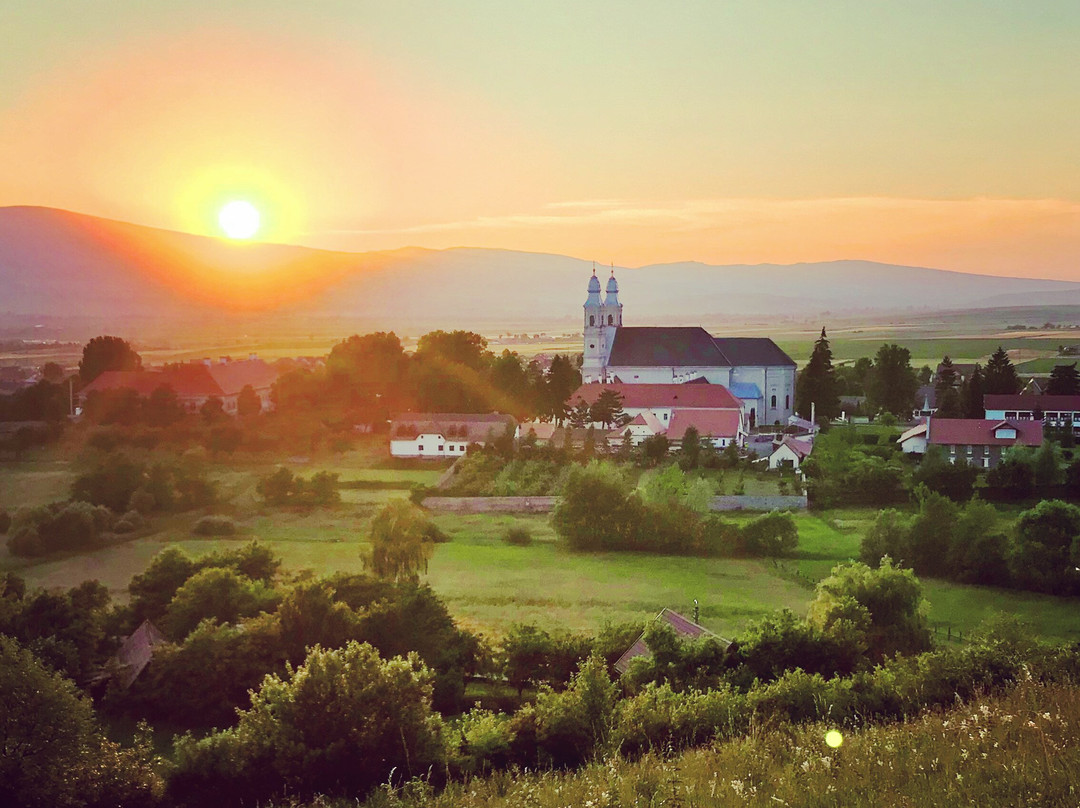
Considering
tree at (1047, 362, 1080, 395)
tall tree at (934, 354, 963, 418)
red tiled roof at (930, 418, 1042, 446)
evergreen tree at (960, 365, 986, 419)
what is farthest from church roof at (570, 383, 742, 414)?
tree at (1047, 362, 1080, 395)

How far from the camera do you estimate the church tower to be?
20.8 meters

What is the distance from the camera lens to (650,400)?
15422mm

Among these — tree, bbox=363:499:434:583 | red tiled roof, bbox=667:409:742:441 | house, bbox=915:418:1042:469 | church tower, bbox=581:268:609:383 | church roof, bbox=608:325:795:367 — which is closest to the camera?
tree, bbox=363:499:434:583

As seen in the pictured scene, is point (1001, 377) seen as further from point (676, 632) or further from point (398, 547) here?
point (398, 547)

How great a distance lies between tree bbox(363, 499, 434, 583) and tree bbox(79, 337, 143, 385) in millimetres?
5263

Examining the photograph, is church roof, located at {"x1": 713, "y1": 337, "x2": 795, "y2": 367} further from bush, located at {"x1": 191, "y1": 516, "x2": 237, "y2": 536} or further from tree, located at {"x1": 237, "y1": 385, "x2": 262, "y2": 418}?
bush, located at {"x1": 191, "y1": 516, "x2": 237, "y2": 536}

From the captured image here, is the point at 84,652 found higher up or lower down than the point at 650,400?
lower down

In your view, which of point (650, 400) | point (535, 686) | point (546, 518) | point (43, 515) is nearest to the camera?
point (535, 686)

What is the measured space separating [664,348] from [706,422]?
709 centimetres

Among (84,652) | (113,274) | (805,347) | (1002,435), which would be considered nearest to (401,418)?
(113,274)

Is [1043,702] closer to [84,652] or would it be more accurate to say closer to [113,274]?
[84,652]

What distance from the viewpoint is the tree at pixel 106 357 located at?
11578 millimetres

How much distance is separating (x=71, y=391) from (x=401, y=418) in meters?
4.29

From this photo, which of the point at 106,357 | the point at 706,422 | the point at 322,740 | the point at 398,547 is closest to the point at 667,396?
the point at 706,422
